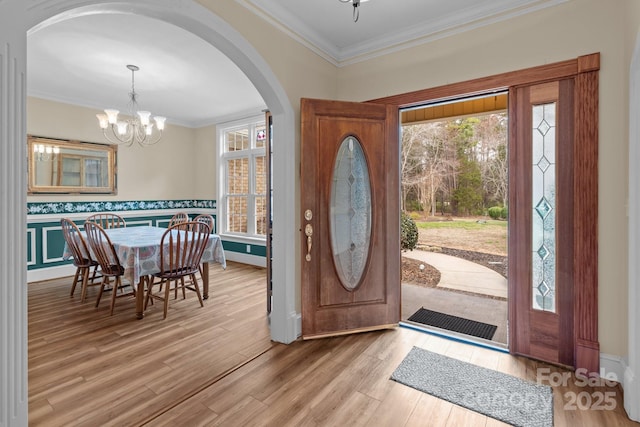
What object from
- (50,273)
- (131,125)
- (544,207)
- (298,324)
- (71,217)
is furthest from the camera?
(131,125)

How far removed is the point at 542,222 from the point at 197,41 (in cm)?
351

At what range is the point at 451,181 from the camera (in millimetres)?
6141

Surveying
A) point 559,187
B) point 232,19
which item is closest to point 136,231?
point 232,19

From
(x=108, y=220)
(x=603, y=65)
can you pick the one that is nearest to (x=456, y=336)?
(x=603, y=65)

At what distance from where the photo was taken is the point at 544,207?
7.77 feet

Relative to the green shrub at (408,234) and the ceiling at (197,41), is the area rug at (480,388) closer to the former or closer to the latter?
the ceiling at (197,41)

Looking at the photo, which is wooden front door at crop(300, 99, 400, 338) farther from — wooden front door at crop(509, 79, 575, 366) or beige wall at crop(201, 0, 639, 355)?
wooden front door at crop(509, 79, 575, 366)

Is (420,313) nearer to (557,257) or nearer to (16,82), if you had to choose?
(557,257)

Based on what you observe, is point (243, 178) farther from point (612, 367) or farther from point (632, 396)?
point (632, 396)

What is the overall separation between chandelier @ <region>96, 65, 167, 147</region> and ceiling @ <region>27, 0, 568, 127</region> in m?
0.31

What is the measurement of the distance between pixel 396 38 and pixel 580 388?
123 inches

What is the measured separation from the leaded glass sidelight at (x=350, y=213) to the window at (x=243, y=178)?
2.94m

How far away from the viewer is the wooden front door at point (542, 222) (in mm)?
2275

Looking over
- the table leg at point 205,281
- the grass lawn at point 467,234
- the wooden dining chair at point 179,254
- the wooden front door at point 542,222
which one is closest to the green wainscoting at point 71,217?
the table leg at point 205,281
